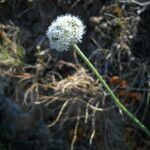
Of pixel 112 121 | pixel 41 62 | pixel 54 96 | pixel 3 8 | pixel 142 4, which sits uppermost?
pixel 3 8

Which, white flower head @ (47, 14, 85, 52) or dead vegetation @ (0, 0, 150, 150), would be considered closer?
white flower head @ (47, 14, 85, 52)

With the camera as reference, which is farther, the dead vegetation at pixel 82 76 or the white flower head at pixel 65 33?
the dead vegetation at pixel 82 76

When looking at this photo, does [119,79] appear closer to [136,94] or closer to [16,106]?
[136,94]

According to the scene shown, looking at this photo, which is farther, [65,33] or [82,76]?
[82,76]

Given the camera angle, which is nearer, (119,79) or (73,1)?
(119,79)

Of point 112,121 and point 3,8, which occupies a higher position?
point 3,8

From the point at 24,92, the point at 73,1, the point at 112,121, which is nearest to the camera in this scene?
the point at 112,121

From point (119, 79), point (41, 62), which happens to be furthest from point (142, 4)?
point (41, 62)

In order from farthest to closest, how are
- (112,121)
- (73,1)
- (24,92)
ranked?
(73,1)
(24,92)
(112,121)
